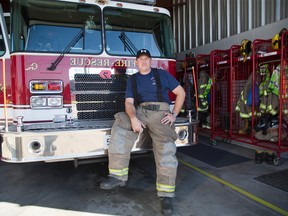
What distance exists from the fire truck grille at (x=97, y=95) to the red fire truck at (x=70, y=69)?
0.01 metres

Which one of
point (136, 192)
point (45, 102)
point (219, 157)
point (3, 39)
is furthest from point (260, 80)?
point (3, 39)

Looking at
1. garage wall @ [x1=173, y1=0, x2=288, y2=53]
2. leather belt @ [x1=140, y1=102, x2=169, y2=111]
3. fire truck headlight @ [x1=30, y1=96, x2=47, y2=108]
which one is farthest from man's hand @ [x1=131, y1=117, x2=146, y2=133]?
garage wall @ [x1=173, y1=0, x2=288, y2=53]

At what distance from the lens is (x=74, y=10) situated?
3945 millimetres

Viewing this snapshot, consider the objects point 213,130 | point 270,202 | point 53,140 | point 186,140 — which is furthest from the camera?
point 213,130

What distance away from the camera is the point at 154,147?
323cm

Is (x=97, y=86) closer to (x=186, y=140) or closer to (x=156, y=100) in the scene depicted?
(x=156, y=100)

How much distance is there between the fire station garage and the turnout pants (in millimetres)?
388

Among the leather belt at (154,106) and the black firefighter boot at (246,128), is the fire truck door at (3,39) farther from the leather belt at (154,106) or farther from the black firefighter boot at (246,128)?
the black firefighter boot at (246,128)

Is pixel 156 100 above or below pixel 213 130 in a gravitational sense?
above

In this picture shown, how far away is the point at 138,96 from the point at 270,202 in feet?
A: 6.59

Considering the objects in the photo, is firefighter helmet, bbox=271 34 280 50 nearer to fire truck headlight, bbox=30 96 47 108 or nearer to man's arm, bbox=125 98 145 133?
man's arm, bbox=125 98 145 133

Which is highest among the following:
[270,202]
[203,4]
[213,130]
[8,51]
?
[203,4]

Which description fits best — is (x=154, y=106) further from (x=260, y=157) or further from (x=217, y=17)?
(x=217, y=17)

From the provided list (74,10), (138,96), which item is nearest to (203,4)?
(74,10)
